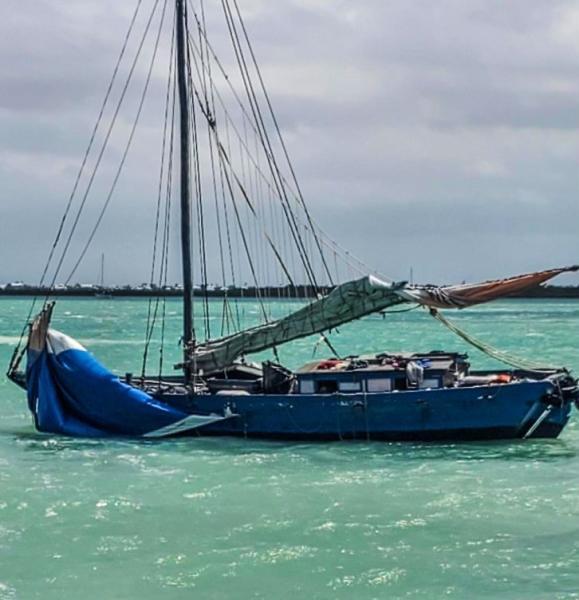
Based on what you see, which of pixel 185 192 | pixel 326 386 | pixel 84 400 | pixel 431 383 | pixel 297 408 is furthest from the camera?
pixel 185 192

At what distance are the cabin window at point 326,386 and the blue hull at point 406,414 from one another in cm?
40

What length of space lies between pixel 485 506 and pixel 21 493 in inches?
426

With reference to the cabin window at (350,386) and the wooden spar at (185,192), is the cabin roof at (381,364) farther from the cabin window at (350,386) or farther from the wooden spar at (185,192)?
the wooden spar at (185,192)

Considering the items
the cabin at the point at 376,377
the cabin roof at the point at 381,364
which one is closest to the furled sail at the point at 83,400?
the cabin at the point at 376,377

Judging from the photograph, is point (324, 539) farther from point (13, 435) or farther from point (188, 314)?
point (13, 435)

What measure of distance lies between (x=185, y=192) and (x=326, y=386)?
8.00m

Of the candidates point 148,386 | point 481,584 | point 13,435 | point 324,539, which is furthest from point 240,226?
point 481,584

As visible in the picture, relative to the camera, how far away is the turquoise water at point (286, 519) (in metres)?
18.7

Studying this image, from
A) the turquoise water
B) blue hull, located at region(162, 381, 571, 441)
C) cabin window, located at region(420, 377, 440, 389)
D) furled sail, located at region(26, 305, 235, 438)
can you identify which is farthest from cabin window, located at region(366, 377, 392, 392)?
furled sail, located at region(26, 305, 235, 438)

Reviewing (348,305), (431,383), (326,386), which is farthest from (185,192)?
(431,383)

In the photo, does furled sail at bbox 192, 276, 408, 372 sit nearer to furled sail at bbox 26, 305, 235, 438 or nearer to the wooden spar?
the wooden spar

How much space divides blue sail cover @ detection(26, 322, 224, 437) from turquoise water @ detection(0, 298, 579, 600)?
32.4 inches

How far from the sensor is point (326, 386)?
32125mm

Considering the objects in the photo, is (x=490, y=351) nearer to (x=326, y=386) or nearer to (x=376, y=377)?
(x=376, y=377)
